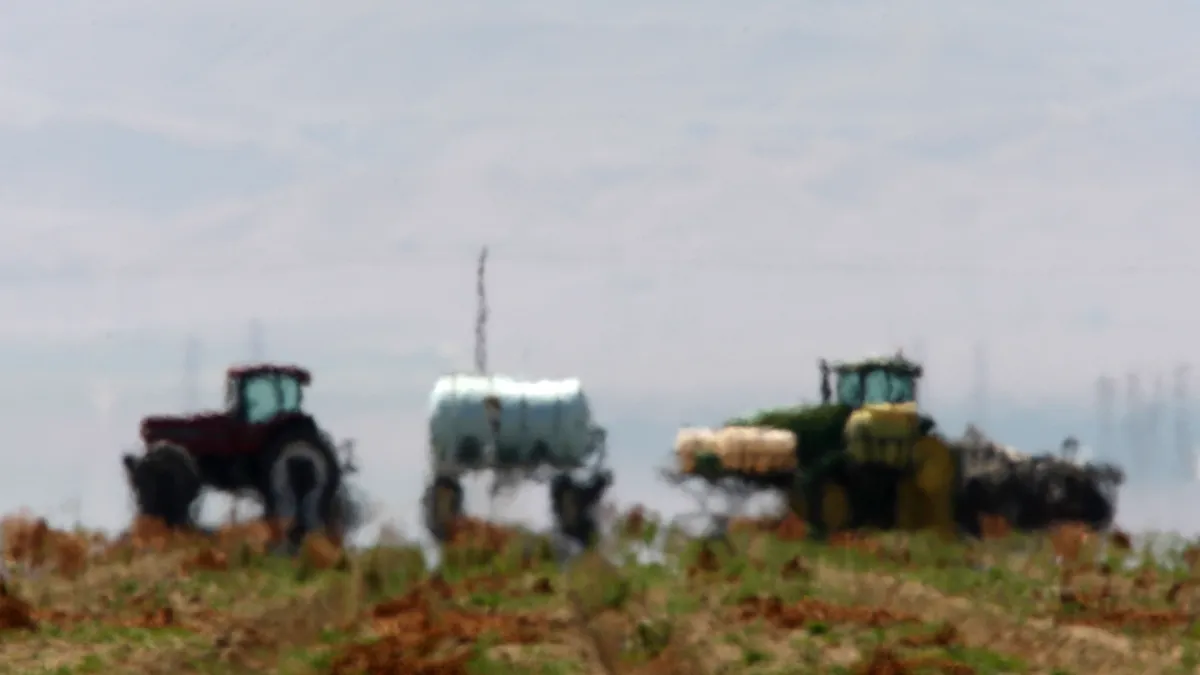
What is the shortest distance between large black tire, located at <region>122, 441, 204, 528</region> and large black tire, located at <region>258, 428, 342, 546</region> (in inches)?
42.2

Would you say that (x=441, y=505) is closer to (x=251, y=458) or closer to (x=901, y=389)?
(x=251, y=458)

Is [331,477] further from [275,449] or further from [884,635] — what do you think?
[884,635]

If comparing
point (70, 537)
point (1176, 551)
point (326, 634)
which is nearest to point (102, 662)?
point (326, 634)

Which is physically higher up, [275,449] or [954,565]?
[275,449]

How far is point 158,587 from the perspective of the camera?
22.2m

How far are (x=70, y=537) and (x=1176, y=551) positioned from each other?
51.0 feet

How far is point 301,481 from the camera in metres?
28.3

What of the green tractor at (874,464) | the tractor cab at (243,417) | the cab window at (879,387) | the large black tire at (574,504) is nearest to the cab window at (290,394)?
the tractor cab at (243,417)

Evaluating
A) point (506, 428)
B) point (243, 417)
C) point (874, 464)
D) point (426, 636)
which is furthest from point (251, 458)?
point (426, 636)

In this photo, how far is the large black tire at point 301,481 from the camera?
2819 centimetres

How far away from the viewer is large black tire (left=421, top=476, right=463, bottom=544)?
29.5m

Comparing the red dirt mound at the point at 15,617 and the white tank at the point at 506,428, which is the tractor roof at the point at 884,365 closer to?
the white tank at the point at 506,428

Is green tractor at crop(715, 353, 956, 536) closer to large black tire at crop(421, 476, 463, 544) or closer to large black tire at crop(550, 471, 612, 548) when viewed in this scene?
large black tire at crop(550, 471, 612, 548)

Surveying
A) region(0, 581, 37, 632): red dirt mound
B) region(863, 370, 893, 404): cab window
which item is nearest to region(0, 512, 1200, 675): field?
region(0, 581, 37, 632): red dirt mound
